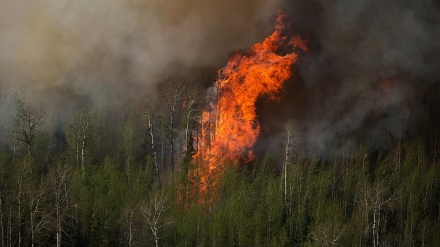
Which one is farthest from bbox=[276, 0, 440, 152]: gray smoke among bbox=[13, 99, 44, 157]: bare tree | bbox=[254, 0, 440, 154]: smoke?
bbox=[13, 99, 44, 157]: bare tree

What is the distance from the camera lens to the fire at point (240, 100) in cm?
7519

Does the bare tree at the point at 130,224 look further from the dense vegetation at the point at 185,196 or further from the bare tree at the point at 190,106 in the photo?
the bare tree at the point at 190,106

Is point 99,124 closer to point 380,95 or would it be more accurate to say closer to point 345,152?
point 345,152

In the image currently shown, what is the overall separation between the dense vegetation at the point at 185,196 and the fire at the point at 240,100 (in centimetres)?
296

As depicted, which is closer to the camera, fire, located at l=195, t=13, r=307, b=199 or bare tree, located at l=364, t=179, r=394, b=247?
bare tree, located at l=364, t=179, r=394, b=247

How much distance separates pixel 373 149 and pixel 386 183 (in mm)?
12652

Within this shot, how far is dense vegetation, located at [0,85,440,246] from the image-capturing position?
→ 186 ft

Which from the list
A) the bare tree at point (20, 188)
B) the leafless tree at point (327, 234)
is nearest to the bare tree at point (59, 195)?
the bare tree at point (20, 188)

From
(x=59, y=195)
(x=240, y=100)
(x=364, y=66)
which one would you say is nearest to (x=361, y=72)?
(x=364, y=66)

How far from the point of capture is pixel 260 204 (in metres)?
64.9

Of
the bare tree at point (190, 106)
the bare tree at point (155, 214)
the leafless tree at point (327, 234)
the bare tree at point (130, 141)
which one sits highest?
the bare tree at point (190, 106)

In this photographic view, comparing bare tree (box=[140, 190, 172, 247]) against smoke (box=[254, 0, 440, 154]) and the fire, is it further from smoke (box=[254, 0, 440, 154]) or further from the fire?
smoke (box=[254, 0, 440, 154])

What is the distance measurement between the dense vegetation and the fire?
2955mm

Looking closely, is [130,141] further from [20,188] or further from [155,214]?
[20,188]
